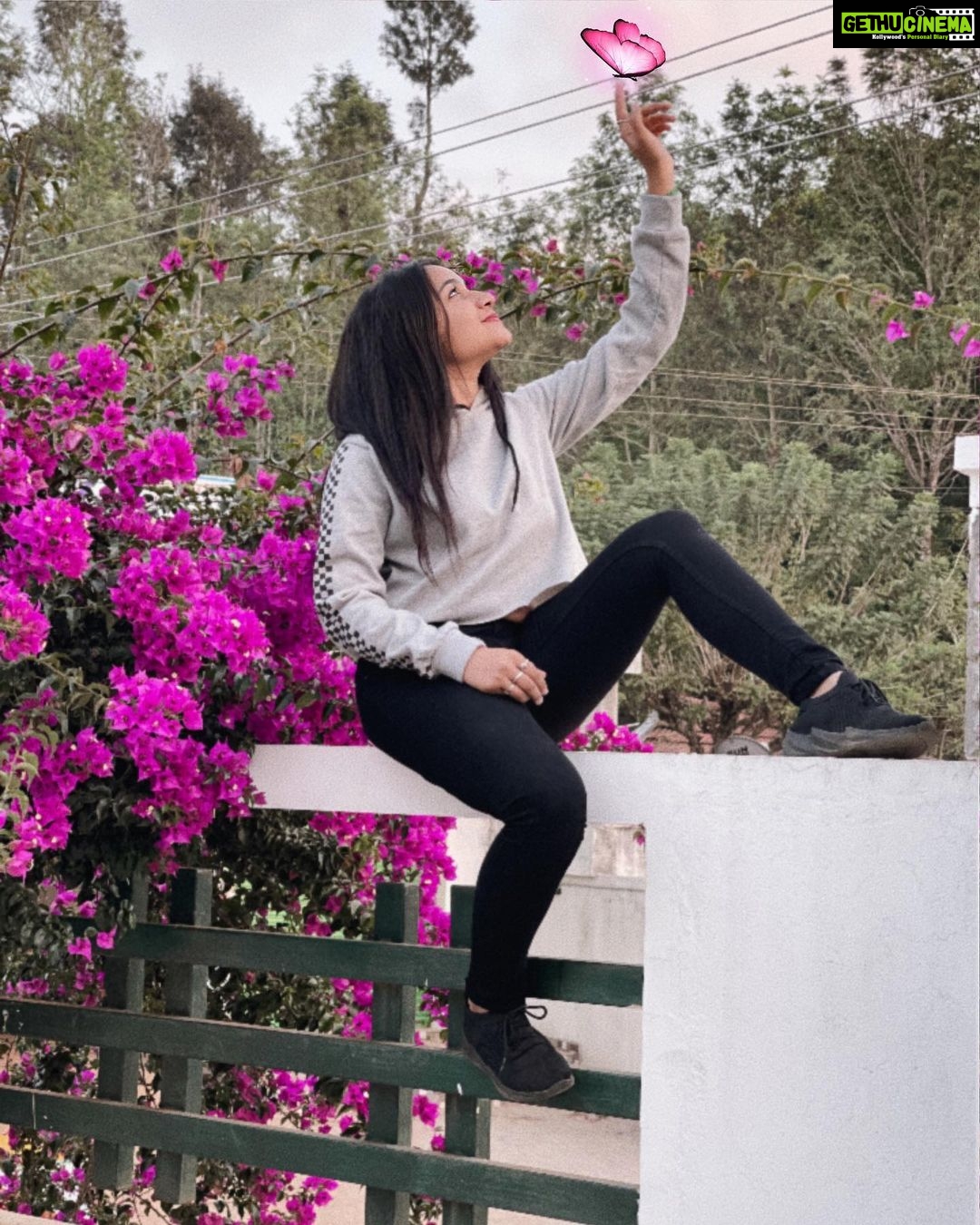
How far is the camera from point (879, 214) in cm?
1873

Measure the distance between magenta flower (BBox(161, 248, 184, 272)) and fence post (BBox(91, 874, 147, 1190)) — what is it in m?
0.95

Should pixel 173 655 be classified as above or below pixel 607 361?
below

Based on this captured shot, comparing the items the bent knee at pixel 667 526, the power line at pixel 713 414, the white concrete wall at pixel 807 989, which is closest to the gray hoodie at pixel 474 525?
the bent knee at pixel 667 526

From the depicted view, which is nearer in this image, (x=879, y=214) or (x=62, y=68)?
(x=879, y=214)

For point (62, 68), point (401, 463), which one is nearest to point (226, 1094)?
point (401, 463)

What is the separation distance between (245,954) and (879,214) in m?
17.8

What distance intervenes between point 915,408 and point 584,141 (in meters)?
5.62

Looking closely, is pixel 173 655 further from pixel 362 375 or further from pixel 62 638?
pixel 362 375

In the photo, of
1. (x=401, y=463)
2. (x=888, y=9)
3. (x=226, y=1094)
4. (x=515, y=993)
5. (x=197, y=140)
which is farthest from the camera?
(x=197, y=140)

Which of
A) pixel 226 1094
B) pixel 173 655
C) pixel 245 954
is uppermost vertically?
pixel 173 655

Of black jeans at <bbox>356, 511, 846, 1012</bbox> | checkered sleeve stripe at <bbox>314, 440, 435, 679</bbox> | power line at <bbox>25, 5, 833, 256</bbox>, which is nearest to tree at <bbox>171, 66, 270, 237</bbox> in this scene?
power line at <bbox>25, 5, 833, 256</bbox>

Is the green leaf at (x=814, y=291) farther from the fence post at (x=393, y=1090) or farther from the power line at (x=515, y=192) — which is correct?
the power line at (x=515, y=192)

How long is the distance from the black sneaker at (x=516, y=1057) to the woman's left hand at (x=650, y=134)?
106cm

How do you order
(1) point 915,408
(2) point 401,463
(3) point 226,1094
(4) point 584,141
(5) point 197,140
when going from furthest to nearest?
1. (5) point 197,140
2. (4) point 584,141
3. (1) point 915,408
4. (3) point 226,1094
5. (2) point 401,463
